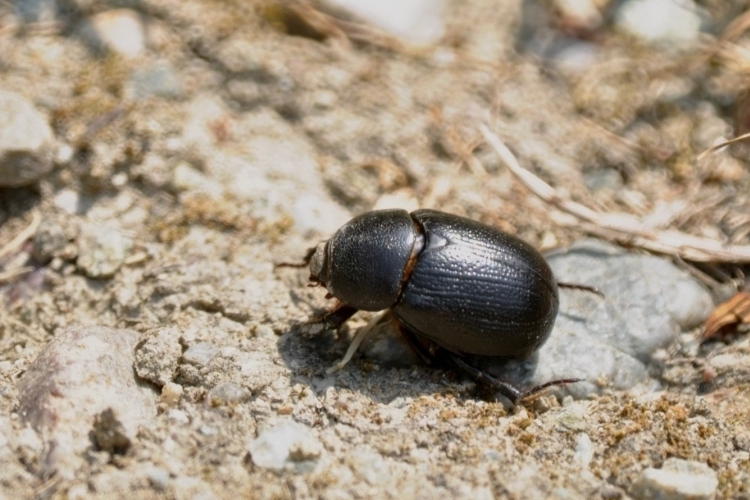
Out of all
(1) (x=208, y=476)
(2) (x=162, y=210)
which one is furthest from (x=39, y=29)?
(1) (x=208, y=476)

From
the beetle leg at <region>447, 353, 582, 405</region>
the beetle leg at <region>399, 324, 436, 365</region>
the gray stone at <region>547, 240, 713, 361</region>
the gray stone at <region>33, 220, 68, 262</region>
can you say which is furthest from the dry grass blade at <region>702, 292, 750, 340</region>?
the gray stone at <region>33, 220, 68, 262</region>

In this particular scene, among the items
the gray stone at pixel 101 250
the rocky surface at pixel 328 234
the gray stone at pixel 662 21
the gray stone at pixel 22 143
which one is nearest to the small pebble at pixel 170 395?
the rocky surface at pixel 328 234

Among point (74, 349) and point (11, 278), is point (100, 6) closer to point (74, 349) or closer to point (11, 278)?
point (11, 278)

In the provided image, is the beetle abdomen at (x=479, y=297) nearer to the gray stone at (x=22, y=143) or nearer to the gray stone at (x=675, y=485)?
the gray stone at (x=675, y=485)

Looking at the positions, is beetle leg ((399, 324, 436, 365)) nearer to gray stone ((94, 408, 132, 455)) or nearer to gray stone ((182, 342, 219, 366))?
gray stone ((182, 342, 219, 366))

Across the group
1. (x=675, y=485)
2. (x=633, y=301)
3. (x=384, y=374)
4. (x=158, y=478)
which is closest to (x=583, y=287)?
(x=633, y=301)
